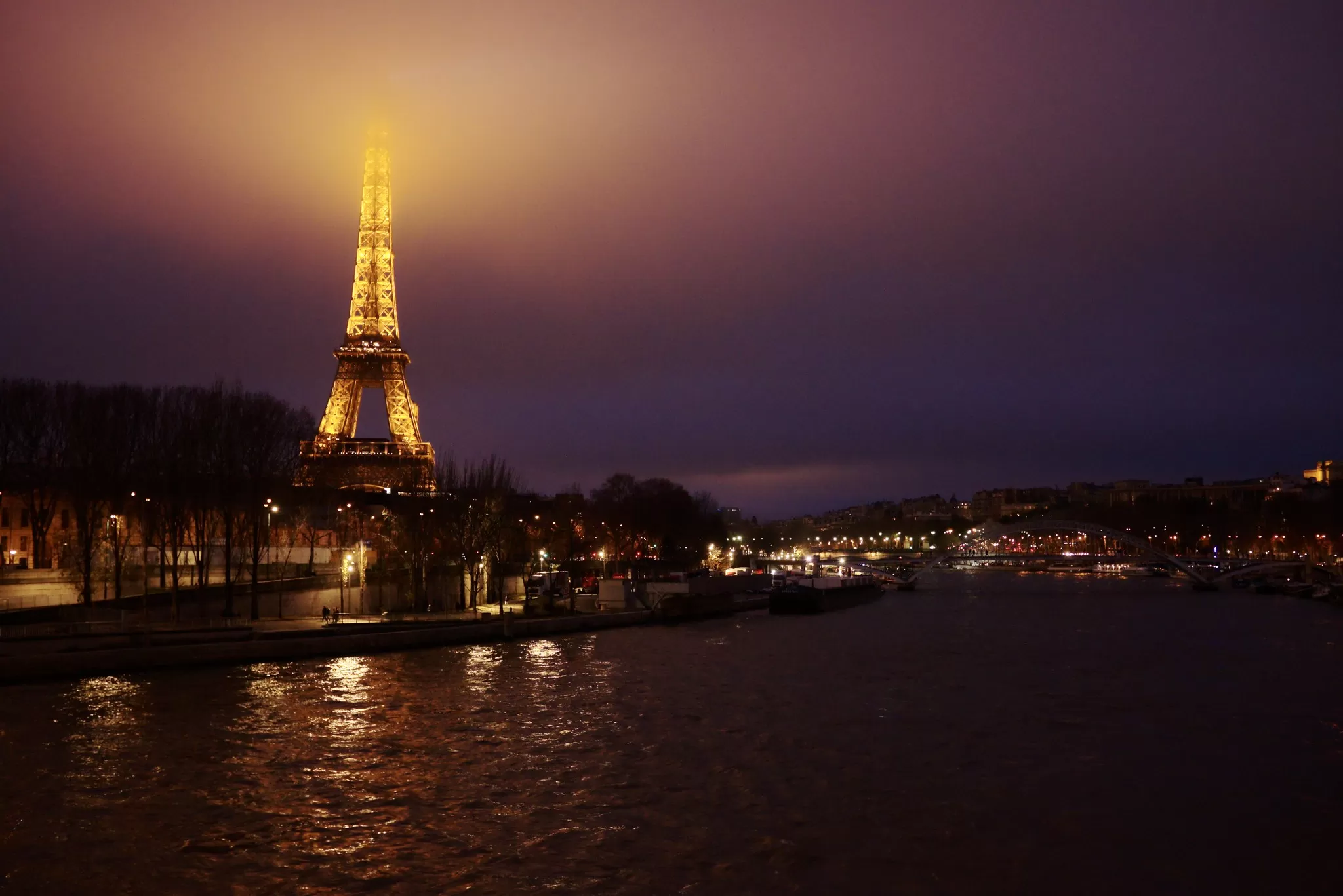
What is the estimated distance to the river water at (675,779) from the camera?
12.5m

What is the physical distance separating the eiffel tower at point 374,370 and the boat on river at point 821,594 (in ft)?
65.1

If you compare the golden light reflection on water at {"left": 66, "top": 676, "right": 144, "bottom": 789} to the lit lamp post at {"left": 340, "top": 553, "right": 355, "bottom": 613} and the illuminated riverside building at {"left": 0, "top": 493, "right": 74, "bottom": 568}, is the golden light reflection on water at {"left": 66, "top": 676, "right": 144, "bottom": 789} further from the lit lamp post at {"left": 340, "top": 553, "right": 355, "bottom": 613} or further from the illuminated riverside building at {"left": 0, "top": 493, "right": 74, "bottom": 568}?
the illuminated riverside building at {"left": 0, "top": 493, "right": 74, "bottom": 568}

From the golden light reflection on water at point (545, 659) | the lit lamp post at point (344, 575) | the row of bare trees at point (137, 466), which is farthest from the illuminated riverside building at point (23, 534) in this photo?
the golden light reflection on water at point (545, 659)

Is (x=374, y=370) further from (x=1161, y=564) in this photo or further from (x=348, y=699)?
(x=1161, y=564)

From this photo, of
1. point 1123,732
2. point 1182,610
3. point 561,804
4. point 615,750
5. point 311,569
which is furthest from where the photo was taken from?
point 1182,610

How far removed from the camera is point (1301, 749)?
65.3 ft

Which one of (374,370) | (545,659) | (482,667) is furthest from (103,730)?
(374,370)

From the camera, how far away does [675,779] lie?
1680 centimetres

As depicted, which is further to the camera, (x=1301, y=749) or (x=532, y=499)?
(x=532, y=499)

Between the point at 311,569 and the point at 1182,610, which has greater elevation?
the point at 311,569

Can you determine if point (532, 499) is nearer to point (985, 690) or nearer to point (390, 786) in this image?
point (985, 690)

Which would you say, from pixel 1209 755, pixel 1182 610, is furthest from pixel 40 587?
pixel 1182 610

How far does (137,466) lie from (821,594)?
35740 mm

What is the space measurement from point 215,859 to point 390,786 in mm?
3648
